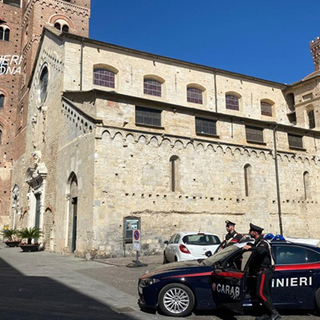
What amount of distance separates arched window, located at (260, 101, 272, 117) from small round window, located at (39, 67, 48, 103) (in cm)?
1767

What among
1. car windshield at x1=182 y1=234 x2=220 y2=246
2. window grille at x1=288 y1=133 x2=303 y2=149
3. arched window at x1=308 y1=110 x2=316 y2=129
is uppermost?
arched window at x1=308 y1=110 x2=316 y2=129

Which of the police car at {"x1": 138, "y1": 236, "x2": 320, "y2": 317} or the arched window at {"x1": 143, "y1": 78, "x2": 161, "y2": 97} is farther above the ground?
the arched window at {"x1": 143, "y1": 78, "x2": 161, "y2": 97}

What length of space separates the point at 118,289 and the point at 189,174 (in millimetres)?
11321

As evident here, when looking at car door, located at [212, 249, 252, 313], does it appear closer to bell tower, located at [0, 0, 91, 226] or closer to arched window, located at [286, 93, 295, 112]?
arched window, located at [286, 93, 295, 112]

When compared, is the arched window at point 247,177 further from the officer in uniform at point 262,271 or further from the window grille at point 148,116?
the officer in uniform at point 262,271

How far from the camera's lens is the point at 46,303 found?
7.81 meters

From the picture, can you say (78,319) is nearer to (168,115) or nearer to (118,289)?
(118,289)

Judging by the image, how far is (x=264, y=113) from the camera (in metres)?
30.7

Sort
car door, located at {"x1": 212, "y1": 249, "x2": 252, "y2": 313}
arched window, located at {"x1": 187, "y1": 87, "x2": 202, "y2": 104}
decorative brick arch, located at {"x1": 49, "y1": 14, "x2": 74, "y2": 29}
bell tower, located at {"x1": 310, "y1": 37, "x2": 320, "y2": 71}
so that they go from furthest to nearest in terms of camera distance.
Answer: bell tower, located at {"x1": 310, "y1": 37, "x2": 320, "y2": 71} < decorative brick arch, located at {"x1": 49, "y1": 14, "x2": 74, "y2": 29} < arched window, located at {"x1": 187, "y1": 87, "x2": 202, "y2": 104} < car door, located at {"x1": 212, "y1": 249, "x2": 252, "y2": 313}

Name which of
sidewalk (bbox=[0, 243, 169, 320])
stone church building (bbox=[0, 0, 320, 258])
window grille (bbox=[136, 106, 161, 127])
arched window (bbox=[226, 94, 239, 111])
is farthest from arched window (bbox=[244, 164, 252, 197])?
sidewalk (bbox=[0, 243, 169, 320])

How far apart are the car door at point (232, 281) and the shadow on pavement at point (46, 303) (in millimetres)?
1823

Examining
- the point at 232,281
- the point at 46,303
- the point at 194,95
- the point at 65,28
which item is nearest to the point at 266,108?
the point at 194,95

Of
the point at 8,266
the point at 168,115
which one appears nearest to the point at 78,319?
the point at 8,266

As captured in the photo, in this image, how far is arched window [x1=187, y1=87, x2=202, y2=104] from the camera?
27969mm
